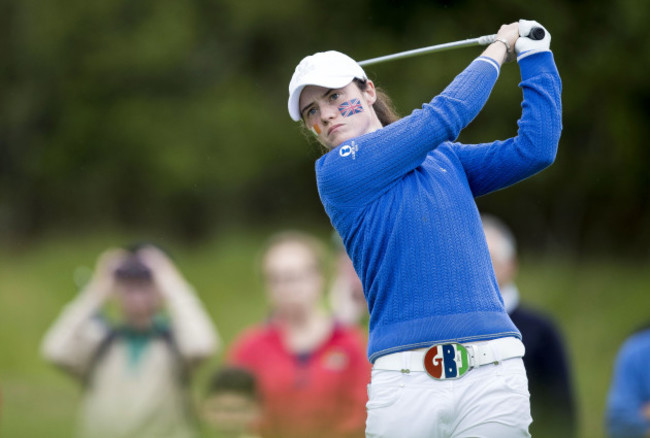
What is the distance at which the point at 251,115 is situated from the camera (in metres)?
11.7

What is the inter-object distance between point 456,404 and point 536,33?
1.07 meters

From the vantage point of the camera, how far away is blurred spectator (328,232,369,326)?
5.57 m

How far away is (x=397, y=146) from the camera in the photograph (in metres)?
2.52

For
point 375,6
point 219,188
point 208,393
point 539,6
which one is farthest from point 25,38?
point 208,393

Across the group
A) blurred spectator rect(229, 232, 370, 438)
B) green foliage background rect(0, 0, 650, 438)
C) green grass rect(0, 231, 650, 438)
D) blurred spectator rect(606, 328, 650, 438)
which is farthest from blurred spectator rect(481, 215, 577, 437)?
green foliage background rect(0, 0, 650, 438)

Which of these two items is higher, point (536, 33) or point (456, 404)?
point (536, 33)

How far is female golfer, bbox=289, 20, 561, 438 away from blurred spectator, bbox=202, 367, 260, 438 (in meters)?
2.09

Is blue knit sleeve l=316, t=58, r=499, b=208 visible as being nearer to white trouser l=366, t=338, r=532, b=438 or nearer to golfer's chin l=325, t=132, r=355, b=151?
golfer's chin l=325, t=132, r=355, b=151

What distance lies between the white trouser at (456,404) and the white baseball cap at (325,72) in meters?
0.79

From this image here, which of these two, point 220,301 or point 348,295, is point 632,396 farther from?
point 220,301

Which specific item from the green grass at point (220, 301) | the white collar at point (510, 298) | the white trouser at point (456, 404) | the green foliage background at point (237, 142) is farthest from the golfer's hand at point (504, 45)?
the green foliage background at point (237, 142)

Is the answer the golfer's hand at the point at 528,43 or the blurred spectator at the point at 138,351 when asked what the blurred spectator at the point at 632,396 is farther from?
the golfer's hand at the point at 528,43

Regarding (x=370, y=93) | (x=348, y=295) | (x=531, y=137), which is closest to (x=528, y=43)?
(x=531, y=137)

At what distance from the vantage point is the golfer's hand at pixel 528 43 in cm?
266
